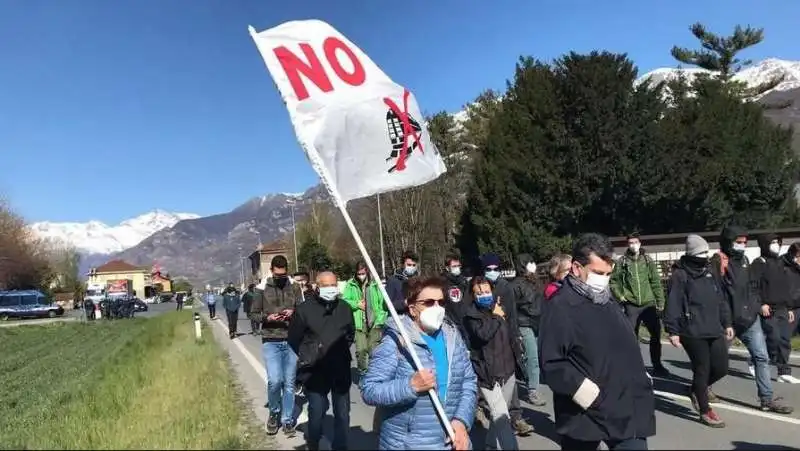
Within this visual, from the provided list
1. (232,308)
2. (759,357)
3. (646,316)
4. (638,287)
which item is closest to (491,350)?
(759,357)

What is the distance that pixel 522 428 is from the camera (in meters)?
6.76

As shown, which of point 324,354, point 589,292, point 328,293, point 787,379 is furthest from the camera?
point 787,379

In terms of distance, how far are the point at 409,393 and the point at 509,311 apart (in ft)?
14.1

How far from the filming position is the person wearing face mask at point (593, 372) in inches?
154

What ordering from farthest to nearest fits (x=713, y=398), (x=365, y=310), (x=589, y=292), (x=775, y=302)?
(x=365, y=310) < (x=775, y=302) < (x=713, y=398) < (x=589, y=292)

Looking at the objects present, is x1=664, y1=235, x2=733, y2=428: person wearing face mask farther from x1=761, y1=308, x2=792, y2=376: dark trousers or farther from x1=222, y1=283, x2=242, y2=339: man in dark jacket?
x1=222, y1=283, x2=242, y2=339: man in dark jacket

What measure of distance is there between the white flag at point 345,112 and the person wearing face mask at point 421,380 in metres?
1.31

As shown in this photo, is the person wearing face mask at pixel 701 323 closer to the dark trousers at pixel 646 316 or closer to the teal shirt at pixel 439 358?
the dark trousers at pixel 646 316

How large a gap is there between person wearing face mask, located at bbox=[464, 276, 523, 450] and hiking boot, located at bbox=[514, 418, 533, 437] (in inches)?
9.8

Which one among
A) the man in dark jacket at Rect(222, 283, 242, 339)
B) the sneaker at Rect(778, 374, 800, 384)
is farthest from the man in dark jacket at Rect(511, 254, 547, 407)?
the man in dark jacket at Rect(222, 283, 242, 339)

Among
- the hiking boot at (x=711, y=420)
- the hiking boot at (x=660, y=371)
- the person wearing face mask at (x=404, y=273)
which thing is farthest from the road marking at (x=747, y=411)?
the person wearing face mask at (x=404, y=273)

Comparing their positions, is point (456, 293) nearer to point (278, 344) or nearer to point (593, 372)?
point (278, 344)

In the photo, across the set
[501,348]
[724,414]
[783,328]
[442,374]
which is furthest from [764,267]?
[442,374]

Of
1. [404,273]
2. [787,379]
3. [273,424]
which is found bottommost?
[787,379]
